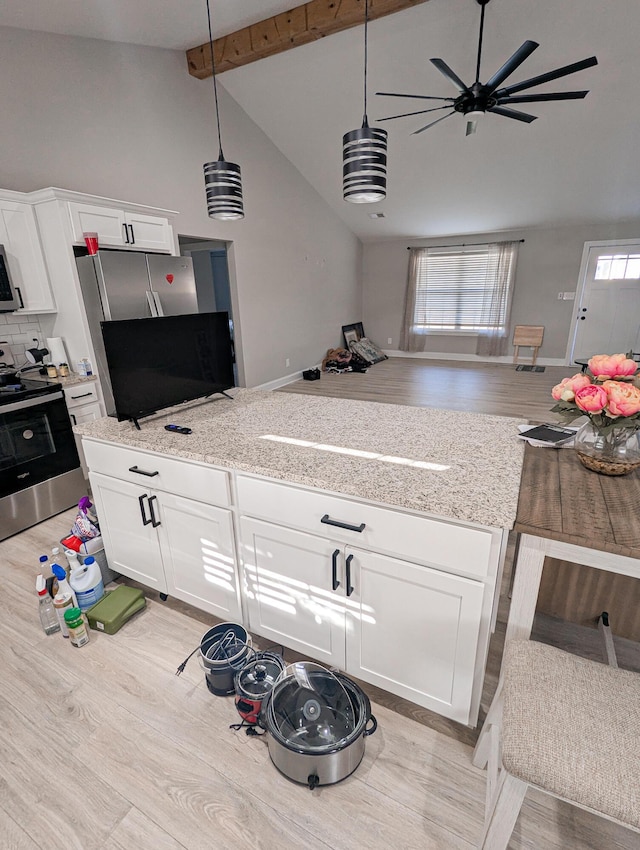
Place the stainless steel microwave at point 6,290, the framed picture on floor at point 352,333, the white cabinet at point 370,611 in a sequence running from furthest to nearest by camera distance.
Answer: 1. the framed picture on floor at point 352,333
2. the stainless steel microwave at point 6,290
3. the white cabinet at point 370,611

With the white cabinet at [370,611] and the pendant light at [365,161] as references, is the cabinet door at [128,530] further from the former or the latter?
the pendant light at [365,161]

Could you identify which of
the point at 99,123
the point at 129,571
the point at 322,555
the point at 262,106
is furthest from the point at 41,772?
the point at 262,106

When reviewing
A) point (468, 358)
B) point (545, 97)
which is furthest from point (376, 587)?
point (468, 358)

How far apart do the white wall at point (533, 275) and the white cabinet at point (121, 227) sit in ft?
19.0

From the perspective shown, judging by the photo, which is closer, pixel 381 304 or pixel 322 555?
pixel 322 555

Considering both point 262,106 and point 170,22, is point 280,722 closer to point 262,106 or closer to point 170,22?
point 170,22

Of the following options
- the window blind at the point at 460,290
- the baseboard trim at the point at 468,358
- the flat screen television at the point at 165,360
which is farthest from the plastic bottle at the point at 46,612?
the window blind at the point at 460,290

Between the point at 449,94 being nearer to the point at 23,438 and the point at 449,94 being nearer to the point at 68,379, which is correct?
the point at 68,379

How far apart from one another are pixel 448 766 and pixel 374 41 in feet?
17.6

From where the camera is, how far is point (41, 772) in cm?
134

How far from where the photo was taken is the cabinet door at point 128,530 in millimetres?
1814

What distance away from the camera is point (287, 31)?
11.9 ft

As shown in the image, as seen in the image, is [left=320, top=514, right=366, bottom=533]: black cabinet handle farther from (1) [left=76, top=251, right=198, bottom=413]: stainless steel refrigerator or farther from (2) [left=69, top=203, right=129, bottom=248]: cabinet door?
(2) [left=69, top=203, right=129, bottom=248]: cabinet door

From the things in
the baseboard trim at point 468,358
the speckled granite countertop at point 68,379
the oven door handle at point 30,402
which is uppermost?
the speckled granite countertop at point 68,379
